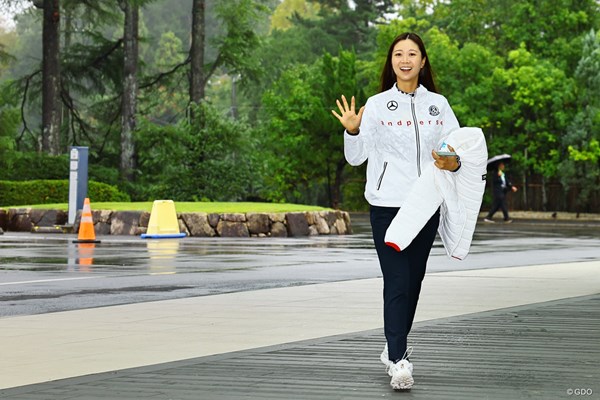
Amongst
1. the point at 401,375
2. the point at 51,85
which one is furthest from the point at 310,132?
the point at 401,375

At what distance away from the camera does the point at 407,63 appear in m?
7.89

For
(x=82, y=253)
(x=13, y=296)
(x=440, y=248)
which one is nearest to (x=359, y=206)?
(x=440, y=248)

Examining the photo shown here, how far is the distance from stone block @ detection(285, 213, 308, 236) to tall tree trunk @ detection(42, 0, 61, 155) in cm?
1554

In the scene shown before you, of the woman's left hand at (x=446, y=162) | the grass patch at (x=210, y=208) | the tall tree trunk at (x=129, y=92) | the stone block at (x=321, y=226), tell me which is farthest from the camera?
the tall tree trunk at (x=129, y=92)

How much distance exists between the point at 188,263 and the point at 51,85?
1015 inches

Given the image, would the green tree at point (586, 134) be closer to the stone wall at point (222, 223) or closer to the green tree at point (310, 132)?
the green tree at point (310, 132)

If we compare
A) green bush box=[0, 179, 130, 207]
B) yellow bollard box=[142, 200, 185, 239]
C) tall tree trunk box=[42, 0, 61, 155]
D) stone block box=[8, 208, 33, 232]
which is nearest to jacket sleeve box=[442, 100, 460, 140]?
yellow bollard box=[142, 200, 185, 239]

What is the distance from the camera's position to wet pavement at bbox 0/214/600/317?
1393cm

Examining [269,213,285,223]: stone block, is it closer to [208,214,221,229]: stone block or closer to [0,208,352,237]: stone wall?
[0,208,352,237]: stone wall

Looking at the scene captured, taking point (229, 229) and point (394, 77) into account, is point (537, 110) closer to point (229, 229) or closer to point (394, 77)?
point (229, 229)

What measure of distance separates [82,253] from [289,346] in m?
13.0

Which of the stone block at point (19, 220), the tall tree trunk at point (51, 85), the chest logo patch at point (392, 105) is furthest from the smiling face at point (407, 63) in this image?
the tall tree trunk at point (51, 85)

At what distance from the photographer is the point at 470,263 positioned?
19.7m

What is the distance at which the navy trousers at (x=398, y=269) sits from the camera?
302 inches
